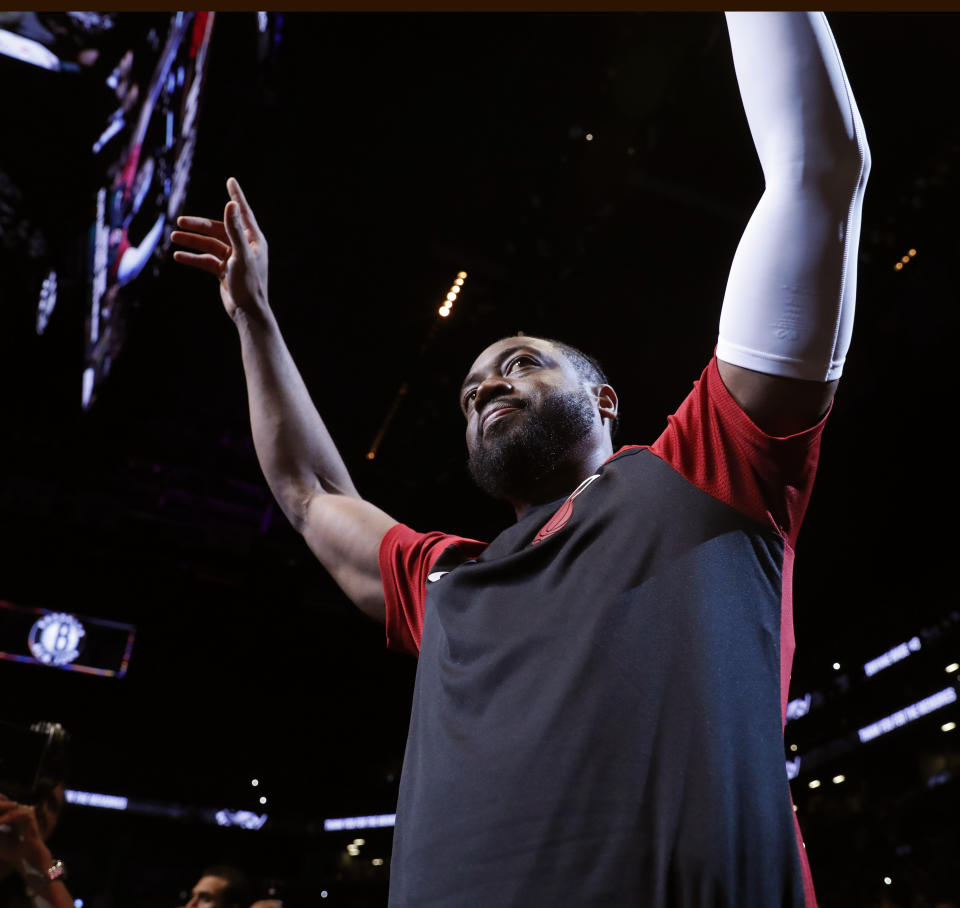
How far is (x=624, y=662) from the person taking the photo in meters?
0.81

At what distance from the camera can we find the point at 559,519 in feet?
3.40

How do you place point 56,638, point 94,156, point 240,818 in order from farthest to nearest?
point 240,818 < point 56,638 < point 94,156

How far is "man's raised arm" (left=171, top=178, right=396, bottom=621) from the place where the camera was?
1.36 meters

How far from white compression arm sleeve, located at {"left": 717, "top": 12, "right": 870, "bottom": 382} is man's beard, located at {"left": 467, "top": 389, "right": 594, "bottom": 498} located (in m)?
0.41

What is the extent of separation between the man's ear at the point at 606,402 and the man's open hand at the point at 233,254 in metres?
0.60

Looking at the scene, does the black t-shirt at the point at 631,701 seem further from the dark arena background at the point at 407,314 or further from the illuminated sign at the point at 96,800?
the illuminated sign at the point at 96,800

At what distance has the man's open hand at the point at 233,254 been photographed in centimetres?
147

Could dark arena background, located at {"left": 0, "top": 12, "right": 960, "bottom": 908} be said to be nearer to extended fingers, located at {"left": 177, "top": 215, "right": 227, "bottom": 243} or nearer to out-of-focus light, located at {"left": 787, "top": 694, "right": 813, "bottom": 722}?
out-of-focus light, located at {"left": 787, "top": 694, "right": 813, "bottom": 722}

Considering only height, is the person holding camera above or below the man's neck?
below

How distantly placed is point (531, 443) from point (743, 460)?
407 millimetres

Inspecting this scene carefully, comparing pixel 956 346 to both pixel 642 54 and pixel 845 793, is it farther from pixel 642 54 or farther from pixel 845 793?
pixel 845 793

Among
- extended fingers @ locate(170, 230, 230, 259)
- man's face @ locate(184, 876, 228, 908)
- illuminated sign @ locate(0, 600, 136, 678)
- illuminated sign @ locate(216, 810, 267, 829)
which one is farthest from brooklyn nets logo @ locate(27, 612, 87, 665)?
extended fingers @ locate(170, 230, 230, 259)

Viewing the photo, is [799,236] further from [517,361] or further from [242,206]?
[242,206]

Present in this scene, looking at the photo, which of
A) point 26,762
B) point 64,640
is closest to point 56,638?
point 64,640
